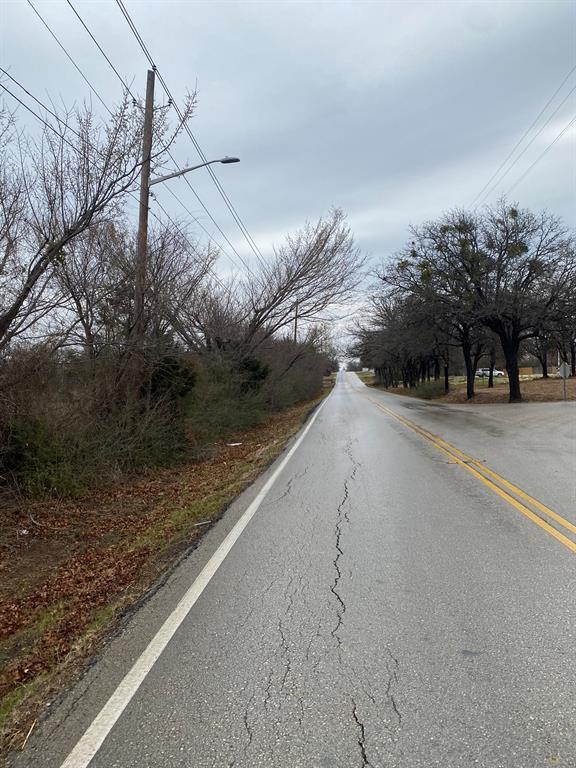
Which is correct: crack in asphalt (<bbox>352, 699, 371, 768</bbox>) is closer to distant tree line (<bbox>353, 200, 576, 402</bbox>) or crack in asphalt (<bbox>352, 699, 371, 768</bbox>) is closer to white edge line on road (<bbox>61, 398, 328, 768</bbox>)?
white edge line on road (<bbox>61, 398, 328, 768</bbox>)

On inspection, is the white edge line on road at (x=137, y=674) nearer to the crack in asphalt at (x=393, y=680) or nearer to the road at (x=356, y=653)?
the road at (x=356, y=653)

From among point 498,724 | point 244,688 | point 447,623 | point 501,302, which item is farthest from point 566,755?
point 501,302

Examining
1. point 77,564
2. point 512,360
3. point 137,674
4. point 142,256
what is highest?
point 142,256

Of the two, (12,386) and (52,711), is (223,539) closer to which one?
(52,711)

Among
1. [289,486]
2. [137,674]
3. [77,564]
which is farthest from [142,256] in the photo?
[137,674]

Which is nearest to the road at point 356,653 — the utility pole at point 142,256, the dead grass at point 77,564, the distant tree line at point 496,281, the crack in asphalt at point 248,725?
the crack in asphalt at point 248,725

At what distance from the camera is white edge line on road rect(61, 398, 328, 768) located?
106 inches

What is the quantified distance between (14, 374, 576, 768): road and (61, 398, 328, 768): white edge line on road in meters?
0.02

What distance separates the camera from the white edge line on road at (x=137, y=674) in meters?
2.70

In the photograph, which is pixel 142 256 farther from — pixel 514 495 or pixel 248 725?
pixel 248 725

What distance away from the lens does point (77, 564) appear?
19.5ft

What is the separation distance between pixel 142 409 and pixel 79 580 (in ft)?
22.5

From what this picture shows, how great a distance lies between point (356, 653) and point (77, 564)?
144 inches

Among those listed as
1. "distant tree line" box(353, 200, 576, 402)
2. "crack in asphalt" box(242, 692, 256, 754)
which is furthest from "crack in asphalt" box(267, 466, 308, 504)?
"distant tree line" box(353, 200, 576, 402)
